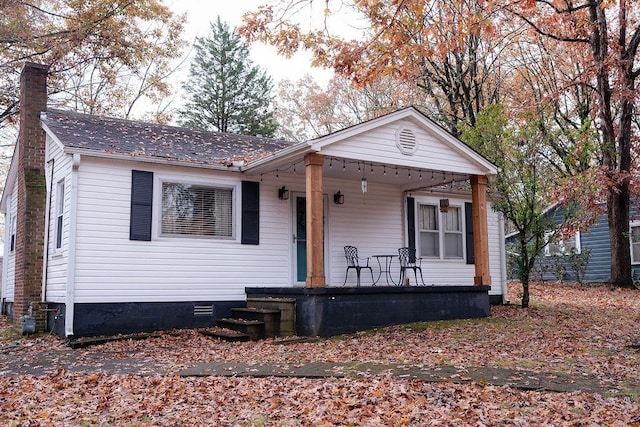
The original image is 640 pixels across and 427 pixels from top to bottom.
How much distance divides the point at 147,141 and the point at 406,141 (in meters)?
5.00

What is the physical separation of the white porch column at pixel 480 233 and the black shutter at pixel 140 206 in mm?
6381

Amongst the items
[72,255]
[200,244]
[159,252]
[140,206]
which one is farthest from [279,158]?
[72,255]

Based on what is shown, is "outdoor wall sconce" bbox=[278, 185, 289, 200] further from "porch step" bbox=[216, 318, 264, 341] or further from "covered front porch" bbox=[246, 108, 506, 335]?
"porch step" bbox=[216, 318, 264, 341]

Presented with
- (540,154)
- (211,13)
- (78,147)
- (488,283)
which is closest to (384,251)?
(488,283)

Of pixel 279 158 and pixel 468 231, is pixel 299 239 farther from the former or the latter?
pixel 468 231

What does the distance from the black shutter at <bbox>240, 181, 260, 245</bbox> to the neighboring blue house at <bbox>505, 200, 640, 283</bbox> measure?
40.6ft

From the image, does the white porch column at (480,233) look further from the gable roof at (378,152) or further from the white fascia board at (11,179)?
the white fascia board at (11,179)

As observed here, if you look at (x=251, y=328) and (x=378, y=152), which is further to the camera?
(x=378, y=152)

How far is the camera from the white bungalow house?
1017 cm

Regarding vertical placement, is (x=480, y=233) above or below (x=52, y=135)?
below

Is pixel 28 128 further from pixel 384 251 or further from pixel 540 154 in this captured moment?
pixel 540 154

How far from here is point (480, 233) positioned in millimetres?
12172

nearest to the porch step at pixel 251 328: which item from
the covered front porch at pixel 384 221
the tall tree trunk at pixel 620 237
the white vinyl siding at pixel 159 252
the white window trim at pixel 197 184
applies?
the covered front porch at pixel 384 221

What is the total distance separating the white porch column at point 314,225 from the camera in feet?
32.5
